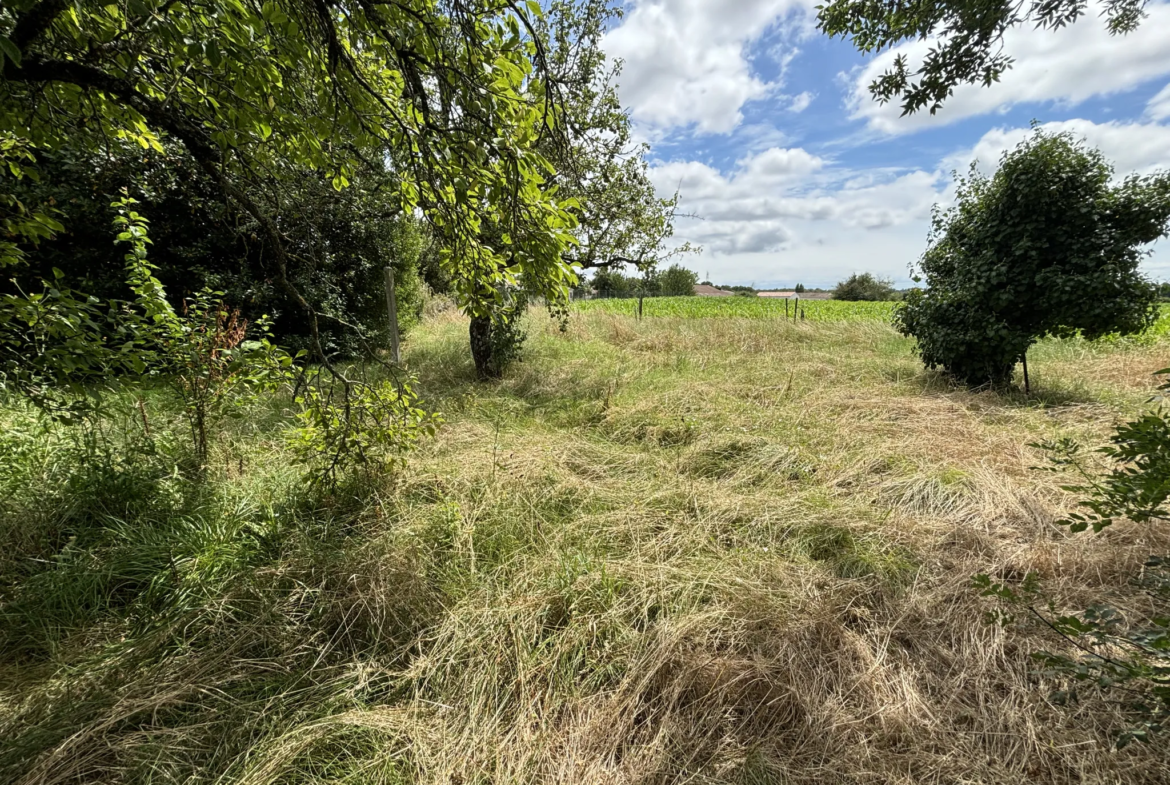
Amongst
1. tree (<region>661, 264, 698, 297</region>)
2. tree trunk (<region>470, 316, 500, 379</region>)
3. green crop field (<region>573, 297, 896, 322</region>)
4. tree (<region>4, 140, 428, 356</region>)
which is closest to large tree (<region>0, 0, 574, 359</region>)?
tree (<region>4, 140, 428, 356</region>)

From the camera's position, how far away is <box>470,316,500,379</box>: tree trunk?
632cm

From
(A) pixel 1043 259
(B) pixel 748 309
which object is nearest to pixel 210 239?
(A) pixel 1043 259

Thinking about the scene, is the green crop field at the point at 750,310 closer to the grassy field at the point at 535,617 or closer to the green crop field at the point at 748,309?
the green crop field at the point at 748,309

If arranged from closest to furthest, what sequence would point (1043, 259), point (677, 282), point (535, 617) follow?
point (535, 617) → point (1043, 259) → point (677, 282)

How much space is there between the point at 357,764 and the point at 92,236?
7.16m

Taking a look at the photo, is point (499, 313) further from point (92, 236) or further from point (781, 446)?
point (92, 236)

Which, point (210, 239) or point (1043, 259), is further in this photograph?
point (210, 239)

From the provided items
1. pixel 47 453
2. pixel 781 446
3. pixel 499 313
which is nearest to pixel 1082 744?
pixel 781 446

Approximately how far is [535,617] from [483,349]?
4916 mm

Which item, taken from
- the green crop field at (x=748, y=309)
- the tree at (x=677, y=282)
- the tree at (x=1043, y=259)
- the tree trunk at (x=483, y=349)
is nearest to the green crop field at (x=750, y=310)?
the green crop field at (x=748, y=309)

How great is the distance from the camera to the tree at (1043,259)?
4621 millimetres

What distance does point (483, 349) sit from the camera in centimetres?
643

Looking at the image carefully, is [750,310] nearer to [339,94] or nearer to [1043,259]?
[1043,259]

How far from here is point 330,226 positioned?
7262mm
